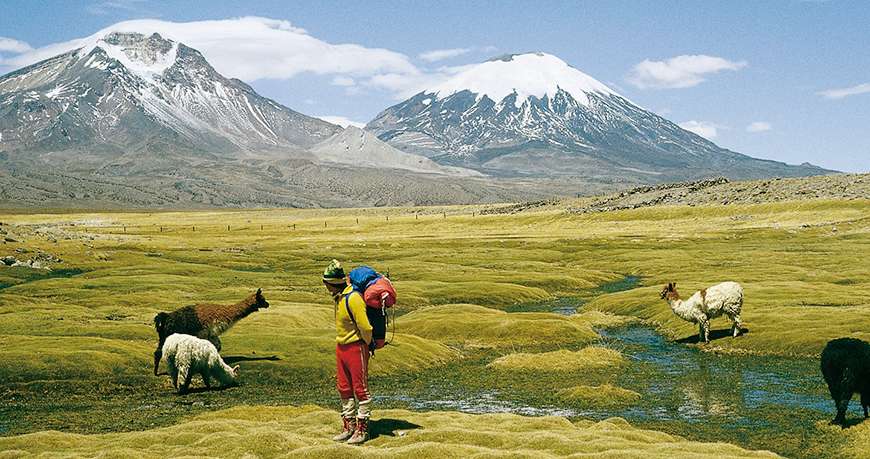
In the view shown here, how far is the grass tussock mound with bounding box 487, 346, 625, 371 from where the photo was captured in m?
40.7

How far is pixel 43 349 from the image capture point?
39906mm

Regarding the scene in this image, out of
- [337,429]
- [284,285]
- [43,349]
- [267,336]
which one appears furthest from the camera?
[284,285]

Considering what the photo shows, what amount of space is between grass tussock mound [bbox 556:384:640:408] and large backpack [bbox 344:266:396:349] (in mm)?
14648

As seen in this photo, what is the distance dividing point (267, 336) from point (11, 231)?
8816 centimetres

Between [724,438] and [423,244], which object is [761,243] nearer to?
[423,244]

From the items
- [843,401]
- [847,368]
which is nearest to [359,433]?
[847,368]

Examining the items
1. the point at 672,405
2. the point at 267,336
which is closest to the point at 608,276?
the point at 267,336

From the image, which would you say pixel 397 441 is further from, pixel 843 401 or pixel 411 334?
pixel 411 334

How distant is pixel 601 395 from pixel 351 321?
16520 mm

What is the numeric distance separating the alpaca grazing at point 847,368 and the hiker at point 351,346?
15.0m

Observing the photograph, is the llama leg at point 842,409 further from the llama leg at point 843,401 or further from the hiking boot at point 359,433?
the hiking boot at point 359,433

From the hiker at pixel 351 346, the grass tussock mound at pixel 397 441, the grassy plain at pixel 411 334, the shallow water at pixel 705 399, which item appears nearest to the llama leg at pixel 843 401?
the grassy plain at pixel 411 334

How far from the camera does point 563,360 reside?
41.7m

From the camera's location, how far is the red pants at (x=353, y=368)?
20.9m
